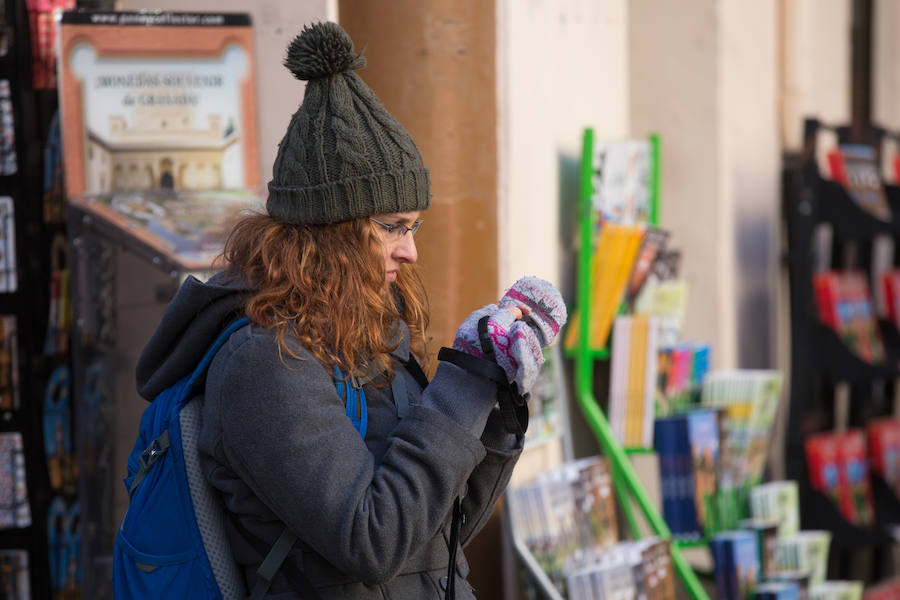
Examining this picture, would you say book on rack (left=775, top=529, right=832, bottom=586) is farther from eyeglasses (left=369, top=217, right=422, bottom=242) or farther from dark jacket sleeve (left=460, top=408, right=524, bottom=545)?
eyeglasses (left=369, top=217, right=422, bottom=242)

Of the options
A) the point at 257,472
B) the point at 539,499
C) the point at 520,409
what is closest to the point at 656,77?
the point at 539,499

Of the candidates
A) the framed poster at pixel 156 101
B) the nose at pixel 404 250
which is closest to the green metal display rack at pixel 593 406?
the framed poster at pixel 156 101

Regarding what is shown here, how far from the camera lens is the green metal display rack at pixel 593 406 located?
3441 mm

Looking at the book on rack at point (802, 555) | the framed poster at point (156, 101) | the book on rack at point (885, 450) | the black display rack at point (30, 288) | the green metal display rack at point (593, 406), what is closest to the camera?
the framed poster at point (156, 101)

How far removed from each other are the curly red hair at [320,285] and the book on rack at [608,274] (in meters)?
2.04

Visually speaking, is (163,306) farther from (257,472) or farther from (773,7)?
(773,7)

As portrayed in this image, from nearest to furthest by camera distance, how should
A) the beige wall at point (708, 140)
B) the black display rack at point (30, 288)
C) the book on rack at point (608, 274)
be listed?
the black display rack at point (30, 288), the book on rack at point (608, 274), the beige wall at point (708, 140)

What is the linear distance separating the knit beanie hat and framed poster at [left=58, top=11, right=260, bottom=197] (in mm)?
1272

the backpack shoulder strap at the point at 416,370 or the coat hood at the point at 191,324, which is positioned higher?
the coat hood at the point at 191,324

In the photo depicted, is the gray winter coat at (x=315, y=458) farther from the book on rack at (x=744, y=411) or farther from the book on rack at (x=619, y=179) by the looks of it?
Answer: the book on rack at (x=744, y=411)

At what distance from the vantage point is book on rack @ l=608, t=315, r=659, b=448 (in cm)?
354

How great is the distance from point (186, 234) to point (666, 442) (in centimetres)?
181

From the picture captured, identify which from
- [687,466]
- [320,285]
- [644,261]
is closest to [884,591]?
[687,466]

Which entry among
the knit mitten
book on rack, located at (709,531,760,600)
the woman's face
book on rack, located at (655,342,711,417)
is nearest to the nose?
the woman's face
